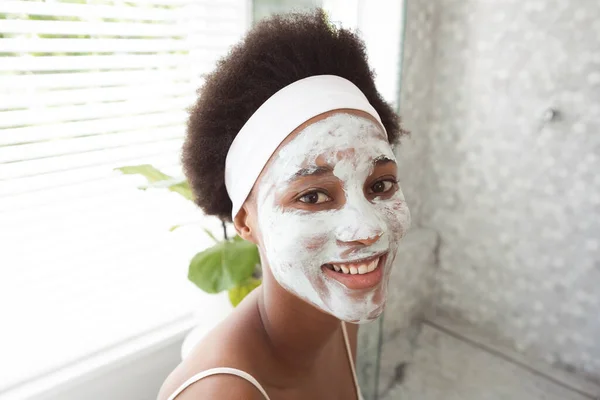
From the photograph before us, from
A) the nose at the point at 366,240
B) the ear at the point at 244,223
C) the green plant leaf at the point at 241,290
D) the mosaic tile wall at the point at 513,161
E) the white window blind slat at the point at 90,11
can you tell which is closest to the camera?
the nose at the point at 366,240

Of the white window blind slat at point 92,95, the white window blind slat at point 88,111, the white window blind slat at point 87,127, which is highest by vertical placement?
the white window blind slat at point 92,95

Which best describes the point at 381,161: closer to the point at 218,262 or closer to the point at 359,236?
the point at 359,236

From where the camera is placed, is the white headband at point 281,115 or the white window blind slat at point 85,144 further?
the white window blind slat at point 85,144

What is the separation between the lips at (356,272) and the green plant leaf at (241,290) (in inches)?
14.7

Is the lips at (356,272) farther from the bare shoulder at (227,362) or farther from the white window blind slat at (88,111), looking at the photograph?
the white window blind slat at (88,111)

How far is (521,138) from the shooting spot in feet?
3.96

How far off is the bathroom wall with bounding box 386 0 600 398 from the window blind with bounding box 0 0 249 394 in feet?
1.99

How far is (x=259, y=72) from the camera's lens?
23.8 inches

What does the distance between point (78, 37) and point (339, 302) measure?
2.35 ft

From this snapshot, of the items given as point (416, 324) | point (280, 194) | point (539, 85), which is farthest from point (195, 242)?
point (539, 85)

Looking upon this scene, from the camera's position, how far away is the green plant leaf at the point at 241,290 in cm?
89

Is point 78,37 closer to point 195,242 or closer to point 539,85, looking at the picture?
point 195,242

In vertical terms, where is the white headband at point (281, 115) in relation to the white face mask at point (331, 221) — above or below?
above

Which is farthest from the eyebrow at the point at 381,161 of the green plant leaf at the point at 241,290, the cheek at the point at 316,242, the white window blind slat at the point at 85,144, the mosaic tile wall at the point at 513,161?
the mosaic tile wall at the point at 513,161
